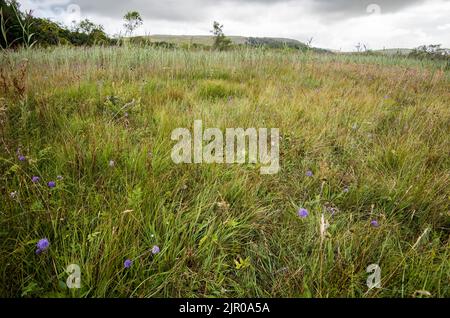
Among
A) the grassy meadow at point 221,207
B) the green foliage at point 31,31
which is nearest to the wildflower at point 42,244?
the grassy meadow at point 221,207

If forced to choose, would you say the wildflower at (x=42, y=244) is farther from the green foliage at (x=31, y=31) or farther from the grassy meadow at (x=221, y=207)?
the green foliage at (x=31, y=31)

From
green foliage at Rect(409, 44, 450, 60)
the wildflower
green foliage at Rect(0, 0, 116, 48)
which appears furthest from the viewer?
green foliage at Rect(409, 44, 450, 60)

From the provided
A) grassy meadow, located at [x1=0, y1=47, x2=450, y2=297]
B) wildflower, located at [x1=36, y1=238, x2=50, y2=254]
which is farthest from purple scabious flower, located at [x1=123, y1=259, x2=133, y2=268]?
wildflower, located at [x1=36, y1=238, x2=50, y2=254]

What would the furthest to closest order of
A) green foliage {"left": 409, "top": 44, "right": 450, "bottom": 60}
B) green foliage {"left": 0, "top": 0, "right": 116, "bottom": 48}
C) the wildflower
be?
green foliage {"left": 409, "top": 44, "right": 450, "bottom": 60}, green foliage {"left": 0, "top": 0, "right": 116, "bottom": 48}, the wildflower

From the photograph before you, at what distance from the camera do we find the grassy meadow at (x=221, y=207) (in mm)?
1104

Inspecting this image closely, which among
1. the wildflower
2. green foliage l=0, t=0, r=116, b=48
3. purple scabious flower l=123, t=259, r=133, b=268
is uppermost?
green foliage l=0, t=0, r=116, b=48

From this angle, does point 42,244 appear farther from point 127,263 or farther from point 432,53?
point 432,53

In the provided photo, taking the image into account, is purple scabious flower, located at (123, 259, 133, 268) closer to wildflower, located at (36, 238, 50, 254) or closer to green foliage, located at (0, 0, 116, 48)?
wildflower, located at (36, 238, 50, 254)

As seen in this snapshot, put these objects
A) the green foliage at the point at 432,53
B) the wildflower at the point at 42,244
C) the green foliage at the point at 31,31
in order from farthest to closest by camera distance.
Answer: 1. the green foliage at the point at 432,53
2. the green foliage at the point at 31,31
3. the wildflower at the point at 42,244

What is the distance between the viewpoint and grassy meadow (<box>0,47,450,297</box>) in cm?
110

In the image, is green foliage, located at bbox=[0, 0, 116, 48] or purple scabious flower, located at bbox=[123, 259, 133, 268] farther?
green foliage, located at bbox=[0, 0, 116, 48]

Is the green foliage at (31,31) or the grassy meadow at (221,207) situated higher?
the green foliage at (31,31)

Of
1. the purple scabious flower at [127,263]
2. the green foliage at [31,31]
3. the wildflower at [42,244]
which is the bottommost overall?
the purple scabious flower at [127,263]

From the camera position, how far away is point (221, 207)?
1.49 metres
